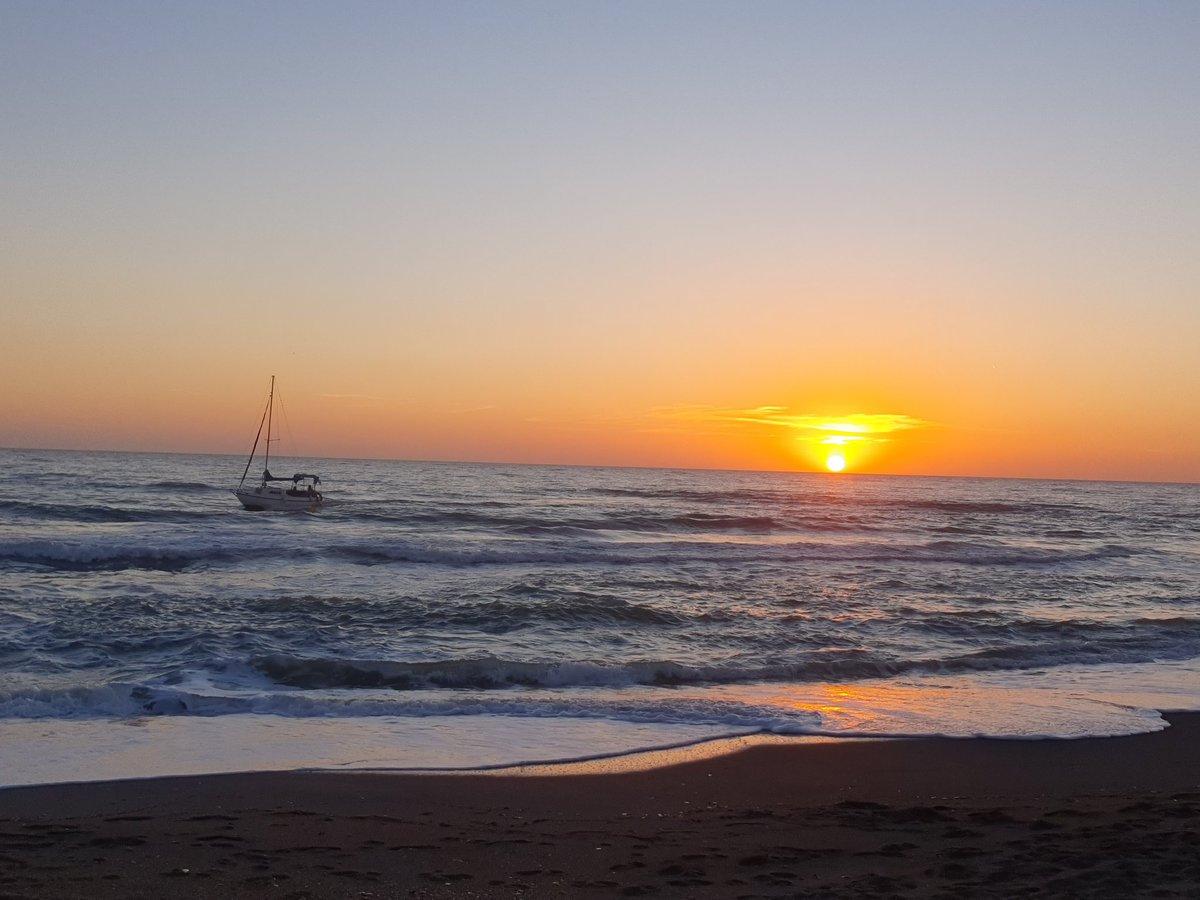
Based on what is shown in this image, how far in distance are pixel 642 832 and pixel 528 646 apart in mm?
8897

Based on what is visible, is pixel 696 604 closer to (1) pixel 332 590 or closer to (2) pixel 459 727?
(1) pixel 332 590

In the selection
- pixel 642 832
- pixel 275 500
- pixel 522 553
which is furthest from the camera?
pixel 275 500

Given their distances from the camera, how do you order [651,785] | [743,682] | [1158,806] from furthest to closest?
[743,682]
[651,785]
[1158,806]

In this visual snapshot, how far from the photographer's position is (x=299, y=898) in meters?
5.56

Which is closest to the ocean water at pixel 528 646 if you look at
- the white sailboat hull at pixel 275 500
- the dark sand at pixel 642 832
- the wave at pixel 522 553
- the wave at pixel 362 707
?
the wave at pixel 362 707

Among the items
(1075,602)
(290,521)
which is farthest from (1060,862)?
(290,521)

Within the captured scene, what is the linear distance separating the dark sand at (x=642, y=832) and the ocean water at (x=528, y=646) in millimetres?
1070

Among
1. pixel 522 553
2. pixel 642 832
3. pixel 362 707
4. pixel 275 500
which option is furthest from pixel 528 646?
pixel 275 500

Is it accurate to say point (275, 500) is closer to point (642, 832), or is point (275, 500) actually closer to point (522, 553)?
point (522, 553)

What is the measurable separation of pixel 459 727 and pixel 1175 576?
27.2m

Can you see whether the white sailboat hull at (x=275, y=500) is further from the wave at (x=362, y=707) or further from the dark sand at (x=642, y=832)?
the dark sand at (x=642, y=832)

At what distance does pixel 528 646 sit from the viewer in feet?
52.0

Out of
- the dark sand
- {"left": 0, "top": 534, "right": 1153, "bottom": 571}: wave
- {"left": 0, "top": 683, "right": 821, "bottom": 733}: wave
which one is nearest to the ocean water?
{"left": 0, "top": 683, "right": 821, "bottom": 733}: wave

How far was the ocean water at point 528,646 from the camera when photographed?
10.4m
